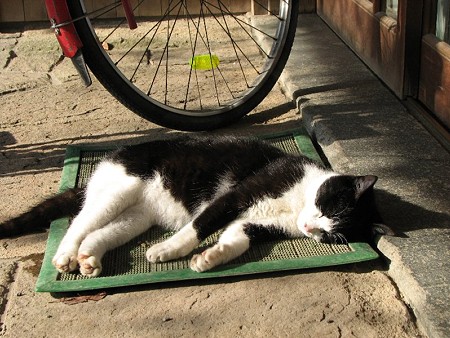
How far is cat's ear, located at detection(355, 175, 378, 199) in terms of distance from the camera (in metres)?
2.58

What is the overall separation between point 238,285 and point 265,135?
53.1 inches

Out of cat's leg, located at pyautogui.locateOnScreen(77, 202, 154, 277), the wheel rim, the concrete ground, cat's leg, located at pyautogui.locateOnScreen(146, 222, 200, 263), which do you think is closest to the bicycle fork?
the wheel rim

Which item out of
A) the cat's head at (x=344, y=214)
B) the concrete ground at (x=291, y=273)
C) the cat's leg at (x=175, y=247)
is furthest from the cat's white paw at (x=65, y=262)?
the cat's head at (x=344, y=214)

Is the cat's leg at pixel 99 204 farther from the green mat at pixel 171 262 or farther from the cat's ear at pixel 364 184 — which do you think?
the cat's ear at pixel 364 184

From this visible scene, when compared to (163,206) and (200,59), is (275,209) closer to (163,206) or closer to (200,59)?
(163,206)

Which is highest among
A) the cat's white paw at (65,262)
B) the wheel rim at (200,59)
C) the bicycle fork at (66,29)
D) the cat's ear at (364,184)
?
the bicycle fork at (66,29)

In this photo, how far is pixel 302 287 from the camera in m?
2.49

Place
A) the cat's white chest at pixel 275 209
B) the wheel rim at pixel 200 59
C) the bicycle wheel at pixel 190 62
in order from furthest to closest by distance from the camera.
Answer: the wheel rim at pixel 200 59 → the bicycle wheel at pixel 190 62 → the cat's white chest at pixel 275 209

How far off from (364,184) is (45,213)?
126 cm

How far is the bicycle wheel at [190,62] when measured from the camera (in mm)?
3465

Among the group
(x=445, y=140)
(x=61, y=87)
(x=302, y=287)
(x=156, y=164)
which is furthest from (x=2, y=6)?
(x=302, y=287)

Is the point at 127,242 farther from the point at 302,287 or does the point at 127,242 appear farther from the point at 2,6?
the point at 2,6

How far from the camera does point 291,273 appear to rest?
2.57 m

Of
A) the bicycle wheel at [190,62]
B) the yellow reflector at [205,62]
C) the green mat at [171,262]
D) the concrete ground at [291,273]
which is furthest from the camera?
the yellow reflector at [205,62]
